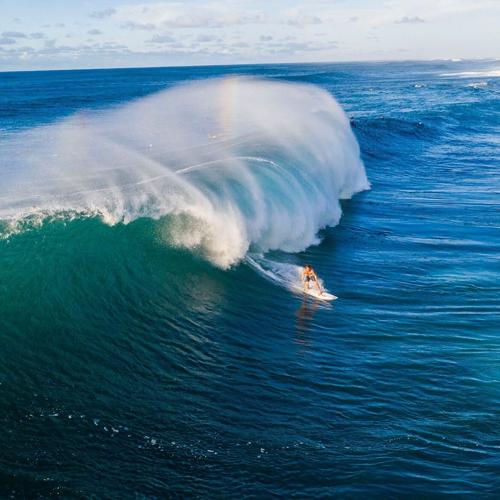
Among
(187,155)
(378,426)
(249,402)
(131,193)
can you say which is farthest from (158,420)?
(187,155)

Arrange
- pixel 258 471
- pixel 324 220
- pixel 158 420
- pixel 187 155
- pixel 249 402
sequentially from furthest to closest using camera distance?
1. pixel 187 155
2. pixel 324 220
3. pixel 249 402
4. pixel 158 420
5. pixel 258 471

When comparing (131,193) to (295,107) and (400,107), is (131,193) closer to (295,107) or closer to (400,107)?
(295,107)

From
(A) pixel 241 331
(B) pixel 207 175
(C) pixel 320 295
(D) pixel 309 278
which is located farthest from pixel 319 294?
(B) pixel 207 175

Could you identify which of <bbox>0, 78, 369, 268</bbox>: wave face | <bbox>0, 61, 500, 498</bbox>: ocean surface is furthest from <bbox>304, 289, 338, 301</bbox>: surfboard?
<bbox>0, 78, 369, 268</bbox>: wave face

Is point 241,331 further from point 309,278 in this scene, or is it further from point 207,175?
point 207,175

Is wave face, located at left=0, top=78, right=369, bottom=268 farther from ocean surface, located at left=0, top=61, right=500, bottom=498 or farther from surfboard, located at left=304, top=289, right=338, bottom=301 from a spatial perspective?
surfboard, located at left=304, top=289, right=338, bottom=301

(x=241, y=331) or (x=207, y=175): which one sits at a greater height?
(x=207, y=175)
